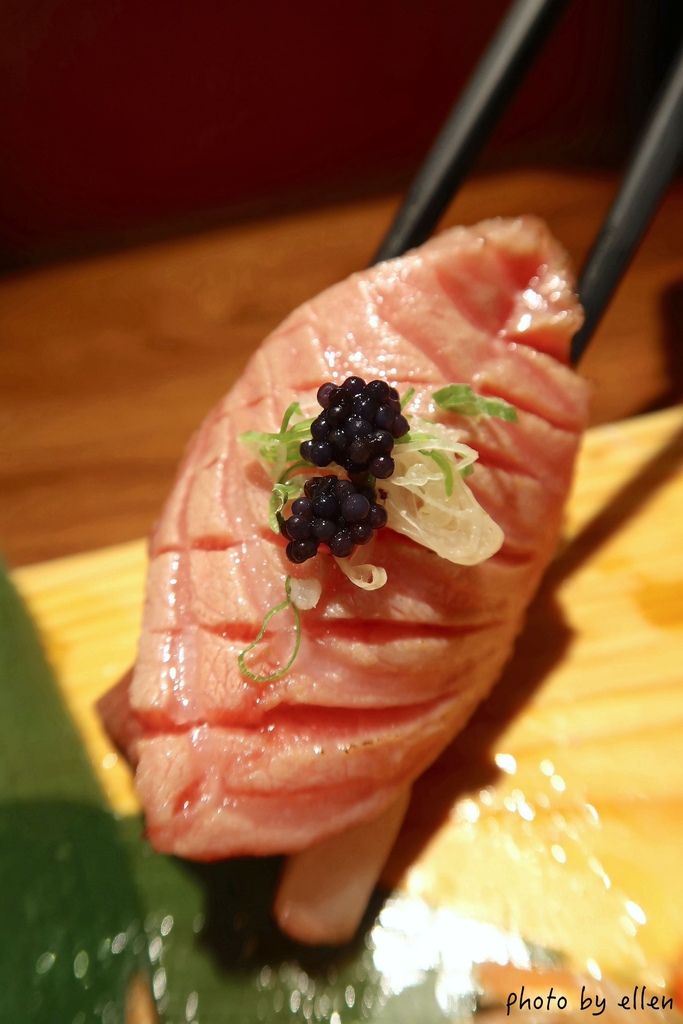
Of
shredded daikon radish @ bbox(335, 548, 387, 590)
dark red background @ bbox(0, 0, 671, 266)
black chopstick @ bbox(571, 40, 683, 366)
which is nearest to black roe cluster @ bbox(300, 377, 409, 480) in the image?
shredded daikon radish @ bbox(335, 548, 387, 590)

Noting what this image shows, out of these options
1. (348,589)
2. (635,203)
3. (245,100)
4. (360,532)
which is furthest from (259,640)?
(245,100)

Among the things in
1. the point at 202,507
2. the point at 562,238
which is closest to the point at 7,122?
the point at 562,238

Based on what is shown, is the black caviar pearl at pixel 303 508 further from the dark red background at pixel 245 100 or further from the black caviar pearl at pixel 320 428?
the dark red background at pixel 245 100

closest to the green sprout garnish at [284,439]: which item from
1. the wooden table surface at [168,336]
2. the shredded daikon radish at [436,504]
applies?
the shredded daikon radish at [436,504]

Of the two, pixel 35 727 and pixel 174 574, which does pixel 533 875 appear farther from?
pixel 35 727

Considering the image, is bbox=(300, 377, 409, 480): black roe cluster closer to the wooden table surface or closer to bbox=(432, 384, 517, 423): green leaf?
bbox=(432, 384, 517, 423): green leaf
